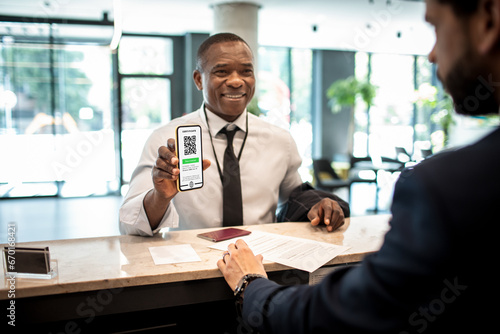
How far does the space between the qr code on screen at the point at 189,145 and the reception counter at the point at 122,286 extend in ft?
1.09

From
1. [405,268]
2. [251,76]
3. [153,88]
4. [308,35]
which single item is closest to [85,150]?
[153,88]

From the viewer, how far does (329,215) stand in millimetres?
1715

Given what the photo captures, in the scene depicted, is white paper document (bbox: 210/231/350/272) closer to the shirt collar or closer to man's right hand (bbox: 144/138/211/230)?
man's right hand (bbox: 144/138/211/230)

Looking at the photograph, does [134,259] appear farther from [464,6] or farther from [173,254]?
[464,6]

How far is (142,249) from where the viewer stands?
1.46 m

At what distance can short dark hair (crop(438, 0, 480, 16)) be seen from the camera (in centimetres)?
61

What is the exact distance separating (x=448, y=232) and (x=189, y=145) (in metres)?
1.02

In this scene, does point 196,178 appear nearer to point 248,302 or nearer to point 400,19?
point 248,302

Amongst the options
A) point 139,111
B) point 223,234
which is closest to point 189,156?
point 223,234

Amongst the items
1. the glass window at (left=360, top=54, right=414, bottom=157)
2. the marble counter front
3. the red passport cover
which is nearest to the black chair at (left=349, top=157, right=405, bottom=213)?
the glass window at (left=360, top=54, right=414, bottom=157)

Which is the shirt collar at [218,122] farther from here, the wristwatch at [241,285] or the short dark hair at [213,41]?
the wristwatch at [241,285]

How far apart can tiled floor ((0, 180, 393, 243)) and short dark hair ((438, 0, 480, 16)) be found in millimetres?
5044

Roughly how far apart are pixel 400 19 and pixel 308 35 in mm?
2244

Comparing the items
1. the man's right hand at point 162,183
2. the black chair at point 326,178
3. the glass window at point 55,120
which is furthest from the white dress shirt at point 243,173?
the glass window at point 55,120
